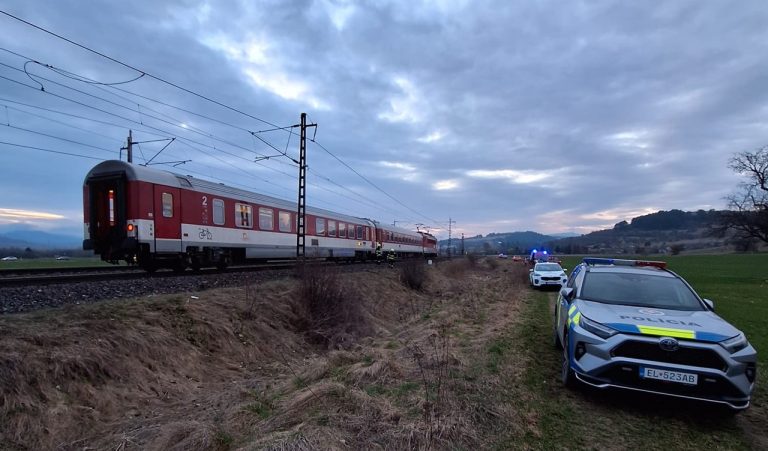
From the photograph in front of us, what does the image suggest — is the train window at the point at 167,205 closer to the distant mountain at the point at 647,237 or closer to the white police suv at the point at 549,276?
the white police suv at the point at 549,276

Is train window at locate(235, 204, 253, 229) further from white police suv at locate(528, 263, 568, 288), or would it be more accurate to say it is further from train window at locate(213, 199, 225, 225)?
white police suv at locate(528, 263, 568, 288)

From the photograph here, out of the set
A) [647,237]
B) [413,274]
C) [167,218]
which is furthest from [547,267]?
[647,237]

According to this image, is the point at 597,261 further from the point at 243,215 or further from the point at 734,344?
the point at 243,215

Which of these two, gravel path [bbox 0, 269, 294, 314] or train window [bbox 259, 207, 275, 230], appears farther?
train window [bbox 259, 207, 275, 230]

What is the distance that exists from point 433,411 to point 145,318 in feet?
17.1

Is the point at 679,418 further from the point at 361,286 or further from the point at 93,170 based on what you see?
the point at 93,170

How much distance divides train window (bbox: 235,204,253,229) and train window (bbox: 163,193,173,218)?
3376 millimetres

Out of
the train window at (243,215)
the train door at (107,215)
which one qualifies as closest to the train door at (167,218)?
the train door at (107,215)

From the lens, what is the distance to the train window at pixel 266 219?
728 inches

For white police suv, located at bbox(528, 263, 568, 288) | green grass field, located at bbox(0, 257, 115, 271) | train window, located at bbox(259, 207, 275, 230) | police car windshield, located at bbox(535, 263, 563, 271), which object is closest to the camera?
train window, located at bbox(259, 207, 275, 230)

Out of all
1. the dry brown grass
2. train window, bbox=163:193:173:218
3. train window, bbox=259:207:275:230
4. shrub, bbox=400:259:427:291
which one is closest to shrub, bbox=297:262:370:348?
the dry brown grass

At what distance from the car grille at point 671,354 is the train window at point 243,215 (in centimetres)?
1465

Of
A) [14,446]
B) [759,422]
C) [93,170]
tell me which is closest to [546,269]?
[759,422]

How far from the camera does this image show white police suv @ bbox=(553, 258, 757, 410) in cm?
425
